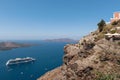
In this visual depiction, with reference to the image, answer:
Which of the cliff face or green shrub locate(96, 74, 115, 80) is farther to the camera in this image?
the cliff face

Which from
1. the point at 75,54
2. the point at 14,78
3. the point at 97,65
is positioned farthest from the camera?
the point at 14,78

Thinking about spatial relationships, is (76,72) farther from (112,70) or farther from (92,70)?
(112,70)

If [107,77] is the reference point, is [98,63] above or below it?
above

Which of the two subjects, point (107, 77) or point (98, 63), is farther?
point (98, 63)

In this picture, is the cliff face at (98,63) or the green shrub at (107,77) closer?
the green shrub at (107,77)

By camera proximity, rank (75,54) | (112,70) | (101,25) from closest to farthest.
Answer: (112,70)
(75,54)
(101,25)

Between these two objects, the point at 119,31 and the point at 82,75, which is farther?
the point at 119,31

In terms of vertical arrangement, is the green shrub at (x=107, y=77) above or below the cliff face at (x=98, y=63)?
below

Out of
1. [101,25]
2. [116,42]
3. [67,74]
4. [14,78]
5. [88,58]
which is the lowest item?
[14,78]

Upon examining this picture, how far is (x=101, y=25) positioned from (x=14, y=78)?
8330 cm

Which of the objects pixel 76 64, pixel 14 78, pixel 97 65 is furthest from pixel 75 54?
pixel 14 78

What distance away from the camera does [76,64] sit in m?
43.8

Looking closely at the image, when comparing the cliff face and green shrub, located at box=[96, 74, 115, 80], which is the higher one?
the cliff face

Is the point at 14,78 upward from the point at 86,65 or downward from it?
downward
